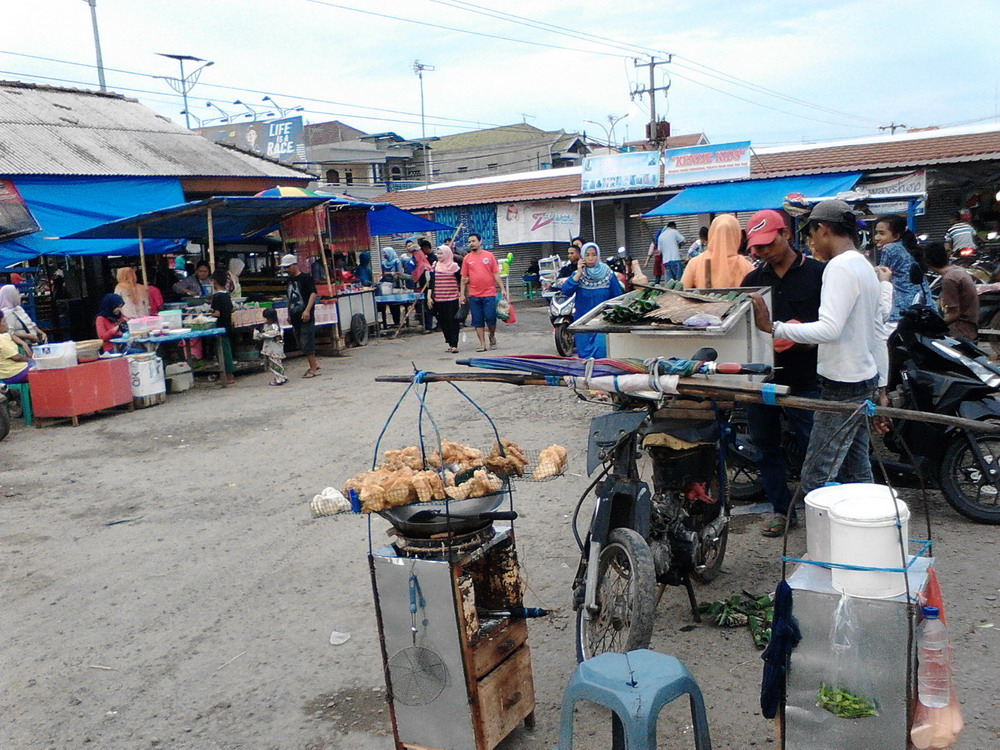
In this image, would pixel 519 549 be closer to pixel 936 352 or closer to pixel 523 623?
pixel 523 623

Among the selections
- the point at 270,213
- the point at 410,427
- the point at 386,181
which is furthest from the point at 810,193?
the point at 386,181

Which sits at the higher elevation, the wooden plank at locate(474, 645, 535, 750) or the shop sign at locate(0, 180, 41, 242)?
the shop sign at locate(0, 180, 41, 242)

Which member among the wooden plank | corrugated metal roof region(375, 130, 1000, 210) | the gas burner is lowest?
the wooden plank

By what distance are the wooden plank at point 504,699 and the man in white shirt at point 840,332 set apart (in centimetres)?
158

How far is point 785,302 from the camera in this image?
4.74 meters

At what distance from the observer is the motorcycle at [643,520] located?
3482 millimetres

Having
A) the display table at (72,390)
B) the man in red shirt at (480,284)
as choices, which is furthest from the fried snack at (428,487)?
the man in red shirt at (480,284)

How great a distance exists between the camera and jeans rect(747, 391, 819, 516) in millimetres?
4828

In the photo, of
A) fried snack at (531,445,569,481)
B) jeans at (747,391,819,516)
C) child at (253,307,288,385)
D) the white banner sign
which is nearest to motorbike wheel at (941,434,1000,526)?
jeans at (747,391,819,516)

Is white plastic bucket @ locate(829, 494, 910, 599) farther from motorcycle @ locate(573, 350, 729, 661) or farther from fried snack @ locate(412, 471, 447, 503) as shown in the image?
fried snack @ locate(412, 471, 447, 503)

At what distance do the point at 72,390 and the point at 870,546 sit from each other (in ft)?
31.8

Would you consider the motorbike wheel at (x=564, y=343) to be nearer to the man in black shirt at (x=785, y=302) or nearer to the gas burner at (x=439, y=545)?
the man in black shirt at (x=785, y=302)

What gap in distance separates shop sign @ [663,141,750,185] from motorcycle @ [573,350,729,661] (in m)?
18.4

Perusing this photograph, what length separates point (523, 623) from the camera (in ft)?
11.2
